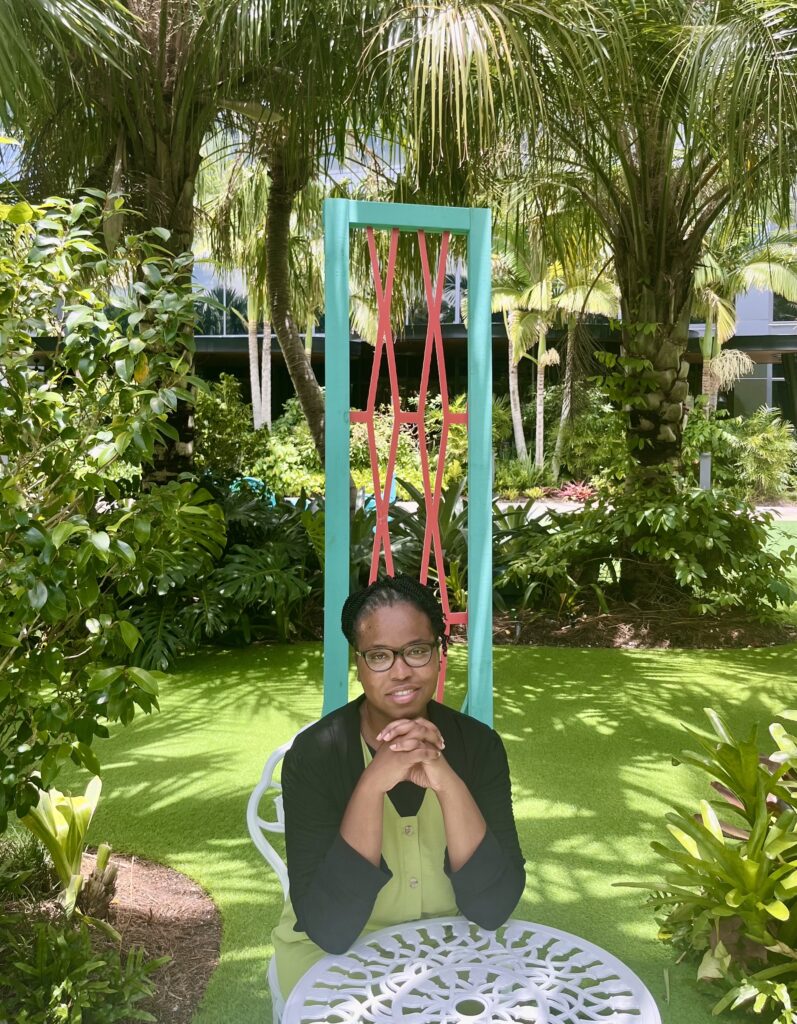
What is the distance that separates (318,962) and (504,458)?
2048 centimetres

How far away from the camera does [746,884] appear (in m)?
2.35

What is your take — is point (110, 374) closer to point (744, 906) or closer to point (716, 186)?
point (744, 906)

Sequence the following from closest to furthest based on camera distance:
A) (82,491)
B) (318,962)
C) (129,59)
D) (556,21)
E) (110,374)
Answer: (318,962) < (82,491) < (110,374) < (556,21) < (129,59)

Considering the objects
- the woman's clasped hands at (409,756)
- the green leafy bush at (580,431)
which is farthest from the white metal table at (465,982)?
the green leafy bush at (580,431)

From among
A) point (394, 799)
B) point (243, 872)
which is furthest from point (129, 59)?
point (394, 799)

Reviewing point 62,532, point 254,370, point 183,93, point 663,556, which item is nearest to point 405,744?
point 62,532

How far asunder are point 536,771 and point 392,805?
8.77 ft

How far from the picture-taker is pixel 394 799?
6.14ft

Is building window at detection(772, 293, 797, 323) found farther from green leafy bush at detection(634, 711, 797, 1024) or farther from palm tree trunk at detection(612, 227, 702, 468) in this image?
green leafy bush at detection(634, 711, 797, 1024)

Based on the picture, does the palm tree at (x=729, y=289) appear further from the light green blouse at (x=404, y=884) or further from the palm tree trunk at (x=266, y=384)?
the light green blouse at (x=404, y=884)

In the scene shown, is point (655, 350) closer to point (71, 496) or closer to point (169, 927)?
point (169, 927)

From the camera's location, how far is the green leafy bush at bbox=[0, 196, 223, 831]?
2.01 metres

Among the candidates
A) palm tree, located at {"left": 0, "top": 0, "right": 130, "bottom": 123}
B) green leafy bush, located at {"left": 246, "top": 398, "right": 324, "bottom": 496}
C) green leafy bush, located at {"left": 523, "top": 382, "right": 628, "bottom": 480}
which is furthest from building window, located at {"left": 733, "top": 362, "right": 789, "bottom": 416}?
palm tree, located at {"left": 0, "top": 0, "right": 130, "bottom": 123}

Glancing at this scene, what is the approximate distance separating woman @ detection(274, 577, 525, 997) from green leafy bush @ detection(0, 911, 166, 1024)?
70cm
